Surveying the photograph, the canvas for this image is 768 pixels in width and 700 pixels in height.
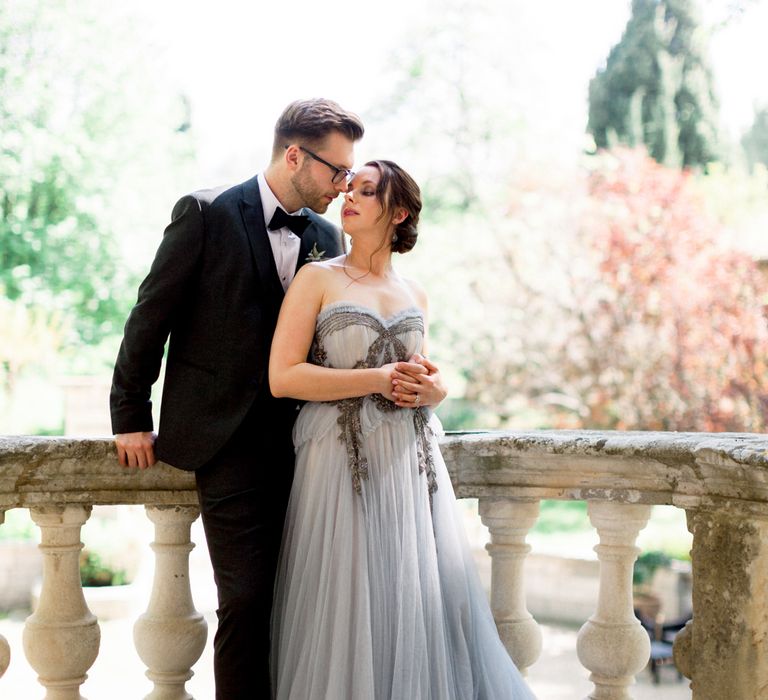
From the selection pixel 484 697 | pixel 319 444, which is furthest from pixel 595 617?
pixel 319 444

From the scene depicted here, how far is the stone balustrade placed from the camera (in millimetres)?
2256

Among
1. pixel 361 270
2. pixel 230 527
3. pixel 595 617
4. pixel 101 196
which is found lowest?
pixel 595 617

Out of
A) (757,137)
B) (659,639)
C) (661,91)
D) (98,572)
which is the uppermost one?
(757,137)

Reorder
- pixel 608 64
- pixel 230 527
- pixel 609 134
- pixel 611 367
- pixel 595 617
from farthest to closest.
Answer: pixel 608 64 < pixel 609 134 < pixel 611 367 < pixel 595 617 < pixel 230 527

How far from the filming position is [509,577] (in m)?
2.70

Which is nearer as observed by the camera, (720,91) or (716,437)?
(716,437)

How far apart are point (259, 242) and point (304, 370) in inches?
15.1

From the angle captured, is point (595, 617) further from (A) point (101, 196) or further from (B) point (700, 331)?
(A) point (101, 196)

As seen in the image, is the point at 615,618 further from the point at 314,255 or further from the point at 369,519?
the point at 314,255

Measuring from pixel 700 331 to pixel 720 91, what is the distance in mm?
9905

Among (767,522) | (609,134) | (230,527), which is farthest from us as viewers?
(609,134)

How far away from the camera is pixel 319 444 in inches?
98.9

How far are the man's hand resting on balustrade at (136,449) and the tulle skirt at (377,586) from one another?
37cm

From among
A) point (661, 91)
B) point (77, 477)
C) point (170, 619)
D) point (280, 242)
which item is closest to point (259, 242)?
point (280, 242)
